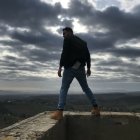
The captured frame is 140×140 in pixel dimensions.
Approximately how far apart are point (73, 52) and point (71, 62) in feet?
0.70

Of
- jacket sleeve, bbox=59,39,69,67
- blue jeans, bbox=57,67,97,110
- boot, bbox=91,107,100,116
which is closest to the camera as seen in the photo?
jacket sleeve, bbox=59,39,69,67

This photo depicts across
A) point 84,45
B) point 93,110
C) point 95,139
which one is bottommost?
point 95,139

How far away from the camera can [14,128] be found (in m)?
7.55

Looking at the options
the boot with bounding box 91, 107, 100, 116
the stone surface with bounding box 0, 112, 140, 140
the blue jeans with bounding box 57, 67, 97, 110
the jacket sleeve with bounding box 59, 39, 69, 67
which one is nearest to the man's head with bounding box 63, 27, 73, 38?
the jacket sleeve with bounding box 59, 39, 69, 67

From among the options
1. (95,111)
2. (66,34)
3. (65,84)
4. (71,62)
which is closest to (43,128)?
(65,84)

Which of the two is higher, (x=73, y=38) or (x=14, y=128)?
(x=73, y=38)

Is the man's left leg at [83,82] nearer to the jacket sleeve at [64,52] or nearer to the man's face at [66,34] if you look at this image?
the jacket sleeve at [64,52]

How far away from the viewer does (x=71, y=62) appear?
29.1 feet

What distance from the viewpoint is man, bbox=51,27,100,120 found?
8.80 meters

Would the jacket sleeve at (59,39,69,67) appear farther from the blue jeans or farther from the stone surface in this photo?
the stone surface

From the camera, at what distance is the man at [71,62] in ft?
28.9

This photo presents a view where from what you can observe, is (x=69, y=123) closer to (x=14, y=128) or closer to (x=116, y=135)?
(x=116, y=135)

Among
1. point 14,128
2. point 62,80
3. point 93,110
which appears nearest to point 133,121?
point 93,110

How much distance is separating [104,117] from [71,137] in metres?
0.90
